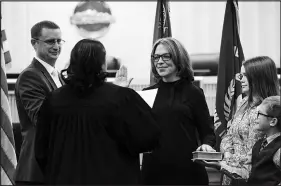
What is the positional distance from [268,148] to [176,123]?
0.56 meters

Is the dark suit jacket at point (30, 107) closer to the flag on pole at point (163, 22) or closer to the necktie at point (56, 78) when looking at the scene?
the necktie at point (56, 78)

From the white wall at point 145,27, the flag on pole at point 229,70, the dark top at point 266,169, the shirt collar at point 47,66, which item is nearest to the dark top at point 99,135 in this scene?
the dark top at point 266,169

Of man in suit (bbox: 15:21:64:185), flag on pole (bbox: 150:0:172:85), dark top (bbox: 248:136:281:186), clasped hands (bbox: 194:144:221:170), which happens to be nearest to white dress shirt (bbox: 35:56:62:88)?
man in suit (bbox: 15:21:64:185)

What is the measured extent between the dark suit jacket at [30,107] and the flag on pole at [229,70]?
1823mm

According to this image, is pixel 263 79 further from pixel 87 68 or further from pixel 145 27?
pixel 145 27

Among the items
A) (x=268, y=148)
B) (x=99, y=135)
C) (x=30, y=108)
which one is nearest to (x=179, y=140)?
(x=268, y=148)

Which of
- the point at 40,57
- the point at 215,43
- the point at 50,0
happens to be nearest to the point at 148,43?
the point at 215,43

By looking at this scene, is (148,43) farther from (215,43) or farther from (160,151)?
(160,151)

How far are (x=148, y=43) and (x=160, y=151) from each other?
7.05 m

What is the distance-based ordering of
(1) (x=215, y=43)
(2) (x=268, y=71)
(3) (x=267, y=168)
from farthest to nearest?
(1) (x=215, y=43), (2) (x=268, y=71), (3) (x=267, y=168)

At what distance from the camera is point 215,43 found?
10.8 metres

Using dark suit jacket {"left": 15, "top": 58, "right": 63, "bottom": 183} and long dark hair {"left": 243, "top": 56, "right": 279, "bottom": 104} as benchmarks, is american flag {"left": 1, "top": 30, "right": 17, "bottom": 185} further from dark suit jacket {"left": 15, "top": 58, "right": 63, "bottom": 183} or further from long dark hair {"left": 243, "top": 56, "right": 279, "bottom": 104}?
long dark hair {"left": 243, "top": 56, "right": 279, "bottom": 104}

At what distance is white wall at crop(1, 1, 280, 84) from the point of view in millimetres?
10281

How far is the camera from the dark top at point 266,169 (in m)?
3.73
